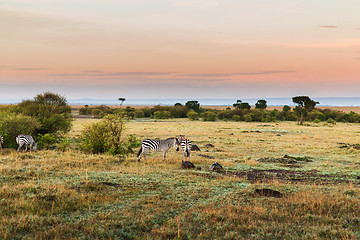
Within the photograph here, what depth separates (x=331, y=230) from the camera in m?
8.11

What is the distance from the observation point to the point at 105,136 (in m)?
24.6

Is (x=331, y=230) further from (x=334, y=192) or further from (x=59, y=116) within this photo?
(x=59, y=116)

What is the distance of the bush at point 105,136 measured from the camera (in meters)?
24.4

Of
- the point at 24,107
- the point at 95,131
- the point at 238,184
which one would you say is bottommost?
the point at 238,184

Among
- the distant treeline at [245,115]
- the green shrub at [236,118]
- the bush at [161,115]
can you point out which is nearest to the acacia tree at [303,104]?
the distant treeline at [245,115]

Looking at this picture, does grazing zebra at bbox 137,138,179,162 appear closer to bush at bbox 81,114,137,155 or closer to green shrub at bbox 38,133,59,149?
bush at bbox 81,114,137,155

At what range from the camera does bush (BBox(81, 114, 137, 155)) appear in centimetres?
2441

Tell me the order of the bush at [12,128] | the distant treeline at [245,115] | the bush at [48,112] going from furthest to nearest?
the distant treeline at [245,115]
the bush at [48,112]
the bush at [12,128]

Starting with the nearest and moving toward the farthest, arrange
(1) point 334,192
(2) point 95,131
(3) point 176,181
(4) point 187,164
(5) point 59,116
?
(1) point 334,192 < (3) point 176,181 < (4) point 187,164 < (2) point 95,131 < (5) point 59,116

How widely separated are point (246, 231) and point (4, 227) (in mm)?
6788

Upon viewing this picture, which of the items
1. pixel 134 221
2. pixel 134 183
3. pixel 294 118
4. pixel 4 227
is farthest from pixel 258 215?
pixel 294 118

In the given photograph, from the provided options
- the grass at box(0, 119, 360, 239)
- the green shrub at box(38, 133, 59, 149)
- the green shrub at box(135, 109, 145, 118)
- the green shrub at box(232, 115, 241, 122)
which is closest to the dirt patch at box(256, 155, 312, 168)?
the grass at box(0, 119, 360, 239)

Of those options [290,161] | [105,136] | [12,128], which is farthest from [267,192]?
[12,128]

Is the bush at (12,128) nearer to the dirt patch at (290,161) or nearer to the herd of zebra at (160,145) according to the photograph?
the herd of zebra at (160,145)
